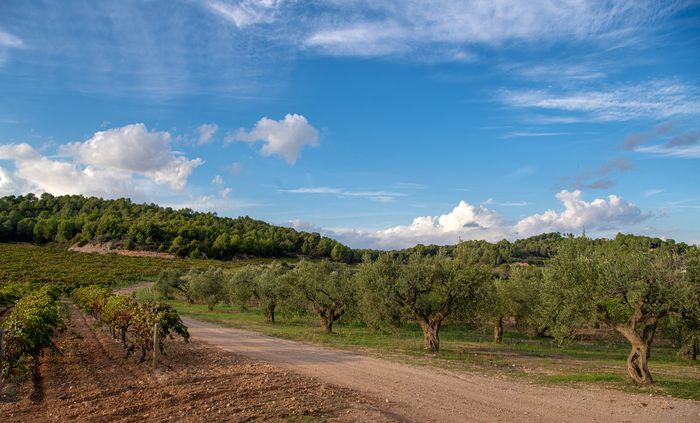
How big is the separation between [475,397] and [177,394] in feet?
29.0

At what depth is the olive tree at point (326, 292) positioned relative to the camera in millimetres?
36906

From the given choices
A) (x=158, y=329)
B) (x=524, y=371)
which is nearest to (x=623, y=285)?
(x=524, y=371)

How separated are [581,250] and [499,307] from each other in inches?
675

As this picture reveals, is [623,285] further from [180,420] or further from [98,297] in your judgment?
[98,297]

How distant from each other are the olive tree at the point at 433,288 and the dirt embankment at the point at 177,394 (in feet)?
34.2

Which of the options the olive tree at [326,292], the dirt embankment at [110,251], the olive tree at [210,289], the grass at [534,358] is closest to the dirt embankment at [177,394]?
the grass at [534,358]

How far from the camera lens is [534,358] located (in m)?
26.2

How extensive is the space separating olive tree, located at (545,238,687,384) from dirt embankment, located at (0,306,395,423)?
9721 mm

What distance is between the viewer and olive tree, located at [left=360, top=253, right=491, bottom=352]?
26438 millimetres

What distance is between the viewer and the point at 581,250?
1941 centimetres

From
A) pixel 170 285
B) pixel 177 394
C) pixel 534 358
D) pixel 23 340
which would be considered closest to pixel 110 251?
pixel 170 285

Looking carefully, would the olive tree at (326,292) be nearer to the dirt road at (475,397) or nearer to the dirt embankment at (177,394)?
the dirt road at (475,397)

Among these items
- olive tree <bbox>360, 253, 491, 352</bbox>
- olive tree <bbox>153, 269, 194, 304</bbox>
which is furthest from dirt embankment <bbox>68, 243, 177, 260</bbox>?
olive tree <bbox>360, 253, 491, 352</bbox>

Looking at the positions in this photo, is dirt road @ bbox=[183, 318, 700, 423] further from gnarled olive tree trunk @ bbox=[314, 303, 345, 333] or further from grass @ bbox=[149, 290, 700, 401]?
gnarled olive tree trunk @ bbox=[314, 303, 345, 333]
